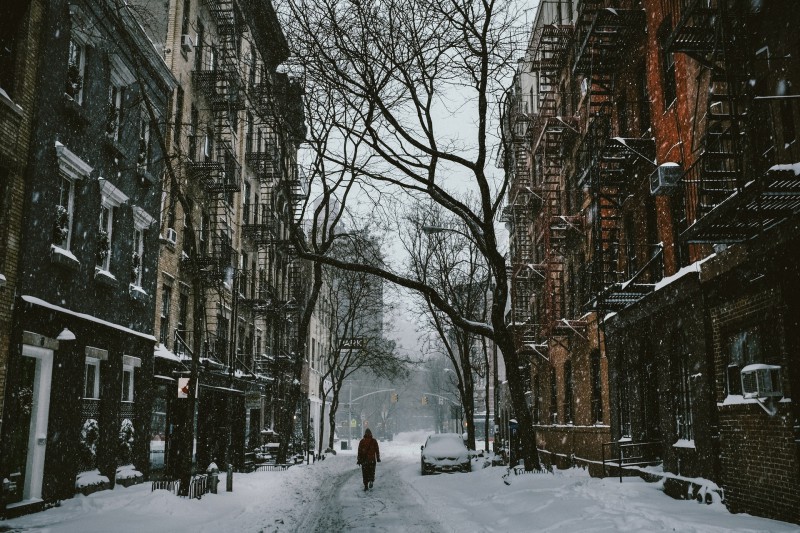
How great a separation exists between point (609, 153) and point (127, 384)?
1446 centimetres

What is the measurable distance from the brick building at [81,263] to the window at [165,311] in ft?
5.07

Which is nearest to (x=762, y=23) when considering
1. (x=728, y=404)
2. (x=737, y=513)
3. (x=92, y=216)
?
(x=728, y=404)

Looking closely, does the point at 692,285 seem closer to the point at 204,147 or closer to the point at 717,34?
the point at 717,34

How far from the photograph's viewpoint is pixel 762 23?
1045cm

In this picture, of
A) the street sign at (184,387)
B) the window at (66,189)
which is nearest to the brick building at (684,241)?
the street sign at (184,387)

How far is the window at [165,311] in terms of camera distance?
883 inches

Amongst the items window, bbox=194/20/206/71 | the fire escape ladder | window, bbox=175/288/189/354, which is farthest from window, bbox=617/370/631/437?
window, bbox=194/20/206/71

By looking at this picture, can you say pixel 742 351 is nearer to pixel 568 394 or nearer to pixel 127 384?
pixel 127 384

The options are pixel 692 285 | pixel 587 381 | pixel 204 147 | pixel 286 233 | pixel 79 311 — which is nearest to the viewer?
pixel 692 285

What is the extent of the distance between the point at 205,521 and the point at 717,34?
11409 mm

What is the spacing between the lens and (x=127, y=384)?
62.1 ft

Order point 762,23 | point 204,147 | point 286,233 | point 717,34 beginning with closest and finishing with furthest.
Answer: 1. point 717,34
2. point 762,23
3. point 204,147
4. point 286,233

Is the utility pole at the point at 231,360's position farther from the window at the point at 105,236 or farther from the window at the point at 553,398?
the window at the point at 553,398

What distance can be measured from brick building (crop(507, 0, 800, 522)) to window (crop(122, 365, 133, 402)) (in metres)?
12.8
